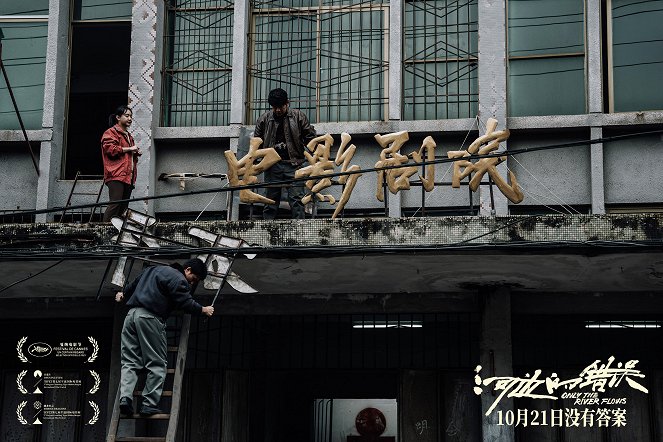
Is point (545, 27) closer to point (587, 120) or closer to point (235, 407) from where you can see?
point (587, 120)

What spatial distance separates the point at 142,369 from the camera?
36.6 ft

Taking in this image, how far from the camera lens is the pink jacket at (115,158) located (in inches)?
524

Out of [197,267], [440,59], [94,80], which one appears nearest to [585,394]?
[440,59]

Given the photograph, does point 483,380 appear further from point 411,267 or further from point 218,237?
point 218,237

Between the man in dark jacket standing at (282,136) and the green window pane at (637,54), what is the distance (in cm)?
427

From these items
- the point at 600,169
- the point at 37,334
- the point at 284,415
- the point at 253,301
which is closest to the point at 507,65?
the point at 600,169

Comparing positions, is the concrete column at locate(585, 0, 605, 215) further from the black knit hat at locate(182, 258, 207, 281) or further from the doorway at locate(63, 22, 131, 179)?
the doorway at locate(63, 22, 131, 179)

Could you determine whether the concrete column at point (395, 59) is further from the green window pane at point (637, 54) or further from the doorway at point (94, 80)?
the doorway at point (94, 80)

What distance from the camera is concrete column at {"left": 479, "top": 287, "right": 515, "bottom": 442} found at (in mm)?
12984

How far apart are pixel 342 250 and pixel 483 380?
287 cm

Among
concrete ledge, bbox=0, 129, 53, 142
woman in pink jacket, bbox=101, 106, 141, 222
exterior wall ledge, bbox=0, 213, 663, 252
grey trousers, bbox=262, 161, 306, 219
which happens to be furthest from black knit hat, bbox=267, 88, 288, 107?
concrete ledge, bbox=0, 129, 53, 142

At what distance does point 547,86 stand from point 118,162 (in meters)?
5.75

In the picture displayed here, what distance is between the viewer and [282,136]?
13555 millimetres

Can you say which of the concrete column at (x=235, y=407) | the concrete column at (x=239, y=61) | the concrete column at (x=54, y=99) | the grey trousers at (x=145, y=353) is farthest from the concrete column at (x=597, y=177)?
the concrete column at (x=54, y=99)
